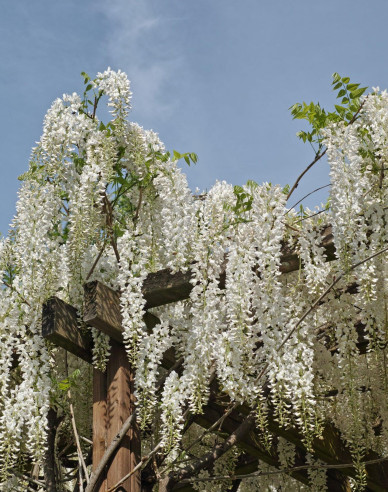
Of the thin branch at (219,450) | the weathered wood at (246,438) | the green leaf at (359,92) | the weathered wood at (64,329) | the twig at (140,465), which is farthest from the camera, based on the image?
the weathered wood at (246,438)

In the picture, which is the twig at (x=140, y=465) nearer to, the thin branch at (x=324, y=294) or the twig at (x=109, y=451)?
the twig at (x=109, y=451)

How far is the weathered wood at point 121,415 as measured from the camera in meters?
3.94

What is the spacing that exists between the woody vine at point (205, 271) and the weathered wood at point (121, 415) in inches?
3.6

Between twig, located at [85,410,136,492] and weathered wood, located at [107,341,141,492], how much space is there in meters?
0.03

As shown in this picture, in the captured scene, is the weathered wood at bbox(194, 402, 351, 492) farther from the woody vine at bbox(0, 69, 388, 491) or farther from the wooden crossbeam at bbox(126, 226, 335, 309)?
the wooden crossbeam at bbox(126, 226, 335, 309)

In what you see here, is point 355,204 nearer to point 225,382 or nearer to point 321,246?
point 321,246

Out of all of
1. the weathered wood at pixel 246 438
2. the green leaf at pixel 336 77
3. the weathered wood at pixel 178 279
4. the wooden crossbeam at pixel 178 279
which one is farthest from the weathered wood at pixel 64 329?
the green leaf at pixel 336 77

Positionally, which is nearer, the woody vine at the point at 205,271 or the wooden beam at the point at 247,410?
the woody vine at the point at 205,271

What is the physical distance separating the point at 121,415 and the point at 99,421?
5.6 inches

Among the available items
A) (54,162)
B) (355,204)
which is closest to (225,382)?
(355,204)

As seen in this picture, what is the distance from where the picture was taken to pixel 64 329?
13.2ft

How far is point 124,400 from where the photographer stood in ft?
13.3

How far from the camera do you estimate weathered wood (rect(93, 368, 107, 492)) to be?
399 cm

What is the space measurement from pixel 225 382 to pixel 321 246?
937 millimetres
